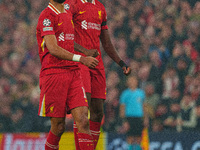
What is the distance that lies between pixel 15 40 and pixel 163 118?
583cm

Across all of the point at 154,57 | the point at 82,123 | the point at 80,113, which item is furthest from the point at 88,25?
the point at 154,57

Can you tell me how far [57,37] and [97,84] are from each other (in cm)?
125

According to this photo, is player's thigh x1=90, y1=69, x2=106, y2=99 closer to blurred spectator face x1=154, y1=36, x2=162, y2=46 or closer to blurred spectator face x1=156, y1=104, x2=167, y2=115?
blurred spectator face x1=156, y1=104, x2=167, y2=115

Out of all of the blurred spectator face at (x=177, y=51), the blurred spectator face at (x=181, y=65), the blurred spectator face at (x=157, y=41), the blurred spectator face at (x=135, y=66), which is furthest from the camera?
the blurred spectator face at (x=157, y=41)

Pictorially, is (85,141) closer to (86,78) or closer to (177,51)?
(86,78)

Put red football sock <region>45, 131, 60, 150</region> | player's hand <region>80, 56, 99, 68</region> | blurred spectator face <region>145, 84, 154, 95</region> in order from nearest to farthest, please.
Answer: player's hand <region>80, 56, 99, 68</region> < red football sock <region>45, 131, 60, 150</region> < blurred spectator face <region>145, 84, 154, 95</region>

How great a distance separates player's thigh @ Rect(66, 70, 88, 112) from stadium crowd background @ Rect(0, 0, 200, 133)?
5982mm

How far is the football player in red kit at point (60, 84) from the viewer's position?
20.3 ft

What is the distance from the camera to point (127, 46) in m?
14.0

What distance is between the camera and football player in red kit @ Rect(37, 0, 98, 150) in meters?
6.20

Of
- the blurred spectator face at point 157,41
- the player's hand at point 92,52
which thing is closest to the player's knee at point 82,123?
the player's hand at point 92,52

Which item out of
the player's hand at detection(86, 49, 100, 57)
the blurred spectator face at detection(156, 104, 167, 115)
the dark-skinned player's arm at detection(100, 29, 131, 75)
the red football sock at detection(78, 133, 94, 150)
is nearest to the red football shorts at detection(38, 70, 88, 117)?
the red football sock at detection(78, 133, 94, 150)

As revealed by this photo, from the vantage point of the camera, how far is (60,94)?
629 centimetres

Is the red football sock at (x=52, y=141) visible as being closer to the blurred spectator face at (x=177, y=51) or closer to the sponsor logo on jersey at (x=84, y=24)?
the sponsor logo on jersey at (x=84, y=24)
